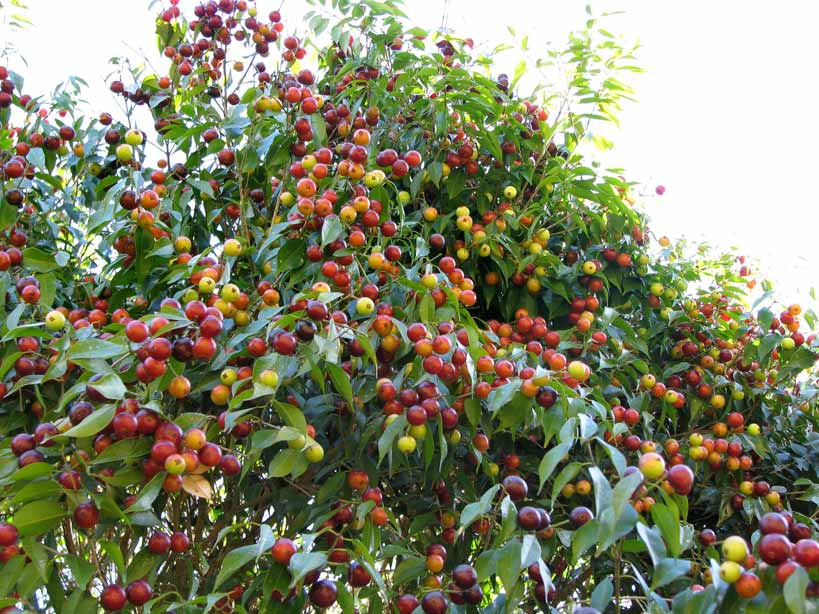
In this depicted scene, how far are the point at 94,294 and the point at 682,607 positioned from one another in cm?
192

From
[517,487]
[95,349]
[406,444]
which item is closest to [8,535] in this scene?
[95,349]

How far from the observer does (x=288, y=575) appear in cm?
165

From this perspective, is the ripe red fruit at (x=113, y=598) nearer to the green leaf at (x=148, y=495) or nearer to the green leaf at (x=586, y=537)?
the green leaf at (x=148, y=495)

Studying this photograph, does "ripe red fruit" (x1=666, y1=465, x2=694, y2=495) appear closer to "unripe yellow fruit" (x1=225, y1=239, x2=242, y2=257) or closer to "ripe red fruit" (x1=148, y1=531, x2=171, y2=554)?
"ripe red fruit" (x1=148, y1=531, x2=171, y2=554)

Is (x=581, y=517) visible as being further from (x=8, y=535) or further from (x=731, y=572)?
(x=8, y=535)

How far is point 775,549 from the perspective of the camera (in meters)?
1.24

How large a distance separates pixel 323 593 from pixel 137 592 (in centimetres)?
38

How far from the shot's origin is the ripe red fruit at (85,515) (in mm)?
1556

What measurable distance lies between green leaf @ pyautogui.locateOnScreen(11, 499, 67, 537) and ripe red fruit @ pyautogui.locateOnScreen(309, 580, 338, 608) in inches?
20.9

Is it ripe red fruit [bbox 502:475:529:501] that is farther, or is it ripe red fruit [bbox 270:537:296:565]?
ripe red fruit [bbox 502:475:529:501]

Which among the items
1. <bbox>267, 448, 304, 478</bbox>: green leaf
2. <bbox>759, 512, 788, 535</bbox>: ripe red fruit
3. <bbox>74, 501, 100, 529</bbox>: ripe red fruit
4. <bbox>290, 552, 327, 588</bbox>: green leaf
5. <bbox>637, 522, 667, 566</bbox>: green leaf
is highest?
<bbox>759, 512, 788, 535</bbox>: ripe red fruit

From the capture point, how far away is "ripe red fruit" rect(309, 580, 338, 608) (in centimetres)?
164

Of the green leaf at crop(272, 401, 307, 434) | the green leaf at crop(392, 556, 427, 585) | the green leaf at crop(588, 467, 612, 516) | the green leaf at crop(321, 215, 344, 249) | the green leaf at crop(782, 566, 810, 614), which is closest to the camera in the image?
the green leaf at crop(782, 566, 810, 614)

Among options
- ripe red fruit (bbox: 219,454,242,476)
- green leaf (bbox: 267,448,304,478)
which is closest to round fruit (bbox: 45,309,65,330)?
ripe red fruit (bbox: 219,454,242,476)
